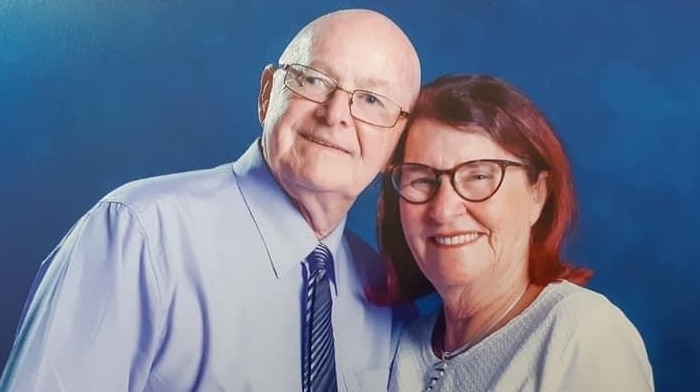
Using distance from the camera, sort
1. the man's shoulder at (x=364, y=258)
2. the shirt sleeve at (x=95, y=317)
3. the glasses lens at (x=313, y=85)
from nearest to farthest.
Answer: the shirt sleeve at (x=95, y=317)
the glasses lens at (x=313, y=85)
the man's shoulder at (x=364, y=258)

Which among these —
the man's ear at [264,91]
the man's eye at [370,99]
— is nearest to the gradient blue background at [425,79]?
the man's ear at [264,91]

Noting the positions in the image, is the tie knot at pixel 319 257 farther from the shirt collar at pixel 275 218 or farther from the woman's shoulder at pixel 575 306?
the woman's shoulder at pixel 575 306

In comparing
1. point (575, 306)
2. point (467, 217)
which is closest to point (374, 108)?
point (467, 217)

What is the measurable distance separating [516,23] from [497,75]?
0.33ft

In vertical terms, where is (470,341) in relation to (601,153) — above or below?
below

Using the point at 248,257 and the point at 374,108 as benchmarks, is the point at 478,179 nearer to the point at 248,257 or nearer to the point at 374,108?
the point at 374,108

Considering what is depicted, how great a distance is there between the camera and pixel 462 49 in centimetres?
165

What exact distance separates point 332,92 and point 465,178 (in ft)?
0.88

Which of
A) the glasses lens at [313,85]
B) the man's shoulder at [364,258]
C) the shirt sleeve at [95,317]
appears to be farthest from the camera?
→ the man's shoulder at [364,258]

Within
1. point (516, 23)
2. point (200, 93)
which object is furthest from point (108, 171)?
point (516, 23)

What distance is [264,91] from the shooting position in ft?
5.33

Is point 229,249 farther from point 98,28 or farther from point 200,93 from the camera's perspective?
point 98,28

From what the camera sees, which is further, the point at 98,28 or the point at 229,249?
the point at 98,28

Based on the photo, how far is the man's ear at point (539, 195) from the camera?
5.19ft
